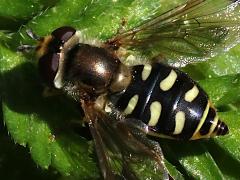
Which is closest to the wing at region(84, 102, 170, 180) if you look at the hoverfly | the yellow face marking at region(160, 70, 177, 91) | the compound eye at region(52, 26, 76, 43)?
the hoverfly

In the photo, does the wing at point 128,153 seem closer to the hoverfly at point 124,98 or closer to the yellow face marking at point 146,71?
the hoverfly at point 124,98

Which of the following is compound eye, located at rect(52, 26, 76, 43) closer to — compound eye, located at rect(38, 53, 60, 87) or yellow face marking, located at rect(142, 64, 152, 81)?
compound eye, located at rect(38, 53, 60, 87)

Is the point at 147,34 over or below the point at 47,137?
over

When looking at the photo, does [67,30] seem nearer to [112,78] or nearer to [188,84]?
[112,78]

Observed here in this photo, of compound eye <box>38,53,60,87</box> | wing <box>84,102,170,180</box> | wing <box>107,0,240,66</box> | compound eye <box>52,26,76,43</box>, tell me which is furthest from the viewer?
wing <box>107,0,240,66</box>

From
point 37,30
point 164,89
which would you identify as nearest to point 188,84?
point 164,89

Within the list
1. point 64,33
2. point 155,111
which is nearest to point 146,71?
point 155,111

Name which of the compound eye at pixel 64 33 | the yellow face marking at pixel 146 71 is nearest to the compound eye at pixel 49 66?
the compound eye at pixel 64 33
